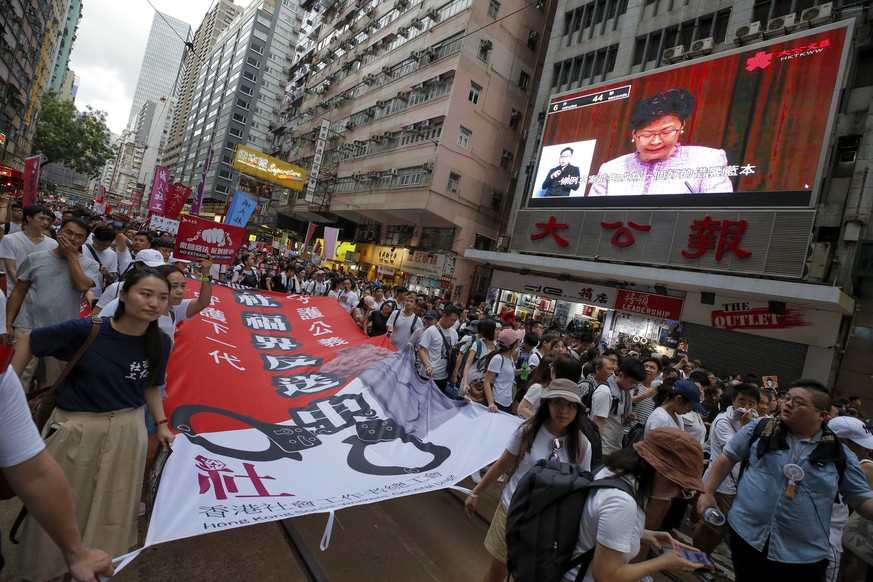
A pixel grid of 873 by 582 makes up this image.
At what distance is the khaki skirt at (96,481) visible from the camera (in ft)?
7.34

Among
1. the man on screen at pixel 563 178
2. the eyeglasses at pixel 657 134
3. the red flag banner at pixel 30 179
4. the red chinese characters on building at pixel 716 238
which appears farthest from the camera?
the man on screen at pixel 563 178

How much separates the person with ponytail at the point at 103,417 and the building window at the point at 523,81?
3077cm

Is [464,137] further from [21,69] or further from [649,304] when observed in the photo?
[21,69]

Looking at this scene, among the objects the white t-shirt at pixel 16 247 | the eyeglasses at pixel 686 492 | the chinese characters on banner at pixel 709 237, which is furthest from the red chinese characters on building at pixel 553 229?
the eyeglasses at pixel 686 492

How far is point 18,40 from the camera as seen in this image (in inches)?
1334

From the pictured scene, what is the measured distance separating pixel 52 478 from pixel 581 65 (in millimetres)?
26475

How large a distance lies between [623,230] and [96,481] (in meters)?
18.9

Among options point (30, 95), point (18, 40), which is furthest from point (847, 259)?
point (30, 95)

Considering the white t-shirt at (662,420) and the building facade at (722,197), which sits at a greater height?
the building facade at (722,197)

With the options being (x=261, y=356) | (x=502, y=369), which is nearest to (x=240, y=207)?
(x=261, y=356)

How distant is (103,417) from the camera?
247 centimetres

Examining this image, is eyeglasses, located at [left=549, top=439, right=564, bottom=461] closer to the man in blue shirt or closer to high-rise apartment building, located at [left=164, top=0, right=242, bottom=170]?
the man in blue shirt

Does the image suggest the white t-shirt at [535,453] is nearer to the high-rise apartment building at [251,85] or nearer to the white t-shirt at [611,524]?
the white t-shirt at [611,524]

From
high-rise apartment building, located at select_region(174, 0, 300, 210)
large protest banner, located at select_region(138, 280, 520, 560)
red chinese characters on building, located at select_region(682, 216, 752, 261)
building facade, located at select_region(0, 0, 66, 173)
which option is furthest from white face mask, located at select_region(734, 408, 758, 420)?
high-rise apartment building, located at select_region(174, 0, 300, 210)
